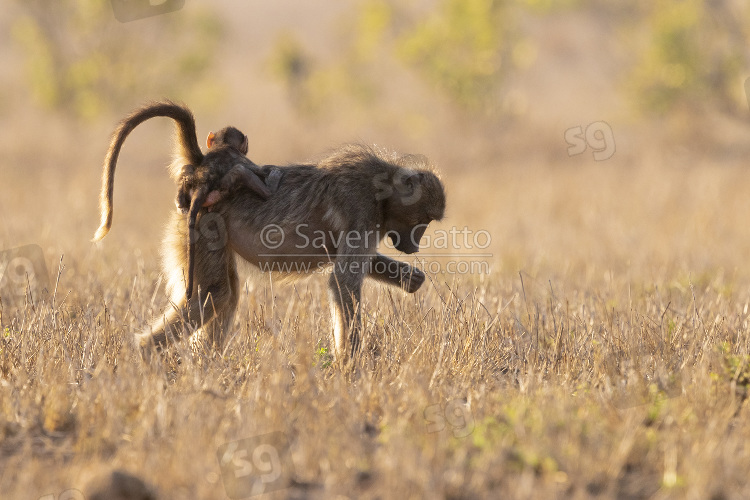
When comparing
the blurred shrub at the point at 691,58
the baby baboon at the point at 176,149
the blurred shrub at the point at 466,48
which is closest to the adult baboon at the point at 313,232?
the baby baboon at the point at 176,149

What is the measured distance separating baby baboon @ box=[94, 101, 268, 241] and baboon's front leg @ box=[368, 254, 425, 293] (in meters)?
0.86

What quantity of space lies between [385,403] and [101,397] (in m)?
1.27

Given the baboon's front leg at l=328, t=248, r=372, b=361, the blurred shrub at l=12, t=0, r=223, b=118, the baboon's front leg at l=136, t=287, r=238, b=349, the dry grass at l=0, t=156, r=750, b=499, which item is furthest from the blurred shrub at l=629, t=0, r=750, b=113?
the baboon's front leg at l=136, t=287, r=238, b=349

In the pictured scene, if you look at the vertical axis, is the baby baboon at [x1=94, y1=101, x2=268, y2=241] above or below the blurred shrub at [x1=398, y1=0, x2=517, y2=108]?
below

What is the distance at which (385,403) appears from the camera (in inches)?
147

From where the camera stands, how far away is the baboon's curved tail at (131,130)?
14.2ft

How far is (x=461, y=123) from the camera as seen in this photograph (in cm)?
1912

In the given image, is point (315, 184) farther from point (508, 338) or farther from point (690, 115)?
point (690, 115)

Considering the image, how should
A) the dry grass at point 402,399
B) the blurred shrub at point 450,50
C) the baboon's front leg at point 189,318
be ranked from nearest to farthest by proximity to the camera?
the dry grass at point 402,399, the baboon's front leg at point 189,318, the blurred shrub at point 450,50

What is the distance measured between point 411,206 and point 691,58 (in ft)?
48.2

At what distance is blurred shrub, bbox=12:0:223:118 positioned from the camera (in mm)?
19641

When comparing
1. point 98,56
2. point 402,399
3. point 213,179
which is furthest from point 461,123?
point 402,399

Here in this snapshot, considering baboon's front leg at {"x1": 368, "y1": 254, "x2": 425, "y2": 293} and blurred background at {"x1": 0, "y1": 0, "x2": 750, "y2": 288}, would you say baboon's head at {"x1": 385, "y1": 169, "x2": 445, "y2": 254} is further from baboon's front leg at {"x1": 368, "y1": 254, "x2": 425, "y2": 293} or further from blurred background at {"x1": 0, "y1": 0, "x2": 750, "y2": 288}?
blurred background at {"x1": 0, "y1": 0, "x2": 750, "y2": 288}

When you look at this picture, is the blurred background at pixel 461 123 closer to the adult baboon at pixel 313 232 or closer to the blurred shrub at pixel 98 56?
the blurred shrub at pixel 98 56
